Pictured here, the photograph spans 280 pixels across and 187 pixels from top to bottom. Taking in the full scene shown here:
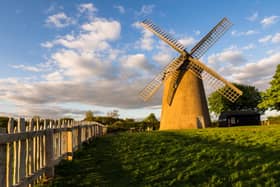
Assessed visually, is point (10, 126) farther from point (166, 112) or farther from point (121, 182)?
point (166, 112)

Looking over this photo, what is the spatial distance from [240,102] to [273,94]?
56.5ft

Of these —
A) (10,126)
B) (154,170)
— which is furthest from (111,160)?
(10,126)

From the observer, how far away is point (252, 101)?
52594 millimetres

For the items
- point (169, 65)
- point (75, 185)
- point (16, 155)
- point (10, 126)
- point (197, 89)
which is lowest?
point (75, 185)

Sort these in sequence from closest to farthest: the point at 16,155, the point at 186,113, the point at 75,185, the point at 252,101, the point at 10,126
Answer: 1. the point at 10,126
2. the point at 16,155
3. the point at 75,185
4. the point at 186,113
5. the point at 252,101

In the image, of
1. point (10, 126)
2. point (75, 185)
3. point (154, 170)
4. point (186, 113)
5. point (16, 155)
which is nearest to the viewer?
point (10, 126)

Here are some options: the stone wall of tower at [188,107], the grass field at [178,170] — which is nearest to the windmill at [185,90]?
the stone wall of tower at [188,107]

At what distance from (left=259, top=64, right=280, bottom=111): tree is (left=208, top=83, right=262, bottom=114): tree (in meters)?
15.4

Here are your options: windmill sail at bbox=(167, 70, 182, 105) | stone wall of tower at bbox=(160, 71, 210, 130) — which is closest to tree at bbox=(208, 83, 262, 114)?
stone wall of tower at bbox=(160, 71, 210, 130)

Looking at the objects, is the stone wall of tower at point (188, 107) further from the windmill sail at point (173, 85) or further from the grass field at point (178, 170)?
the grass field at point (178, 170)

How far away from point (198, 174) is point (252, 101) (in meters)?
51.9

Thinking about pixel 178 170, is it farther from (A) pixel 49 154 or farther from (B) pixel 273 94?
(B) pixel 273 94

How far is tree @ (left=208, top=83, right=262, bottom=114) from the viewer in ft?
170

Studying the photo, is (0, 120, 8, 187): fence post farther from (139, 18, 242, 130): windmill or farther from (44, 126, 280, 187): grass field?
(139, 18, 242, 130): windmill
